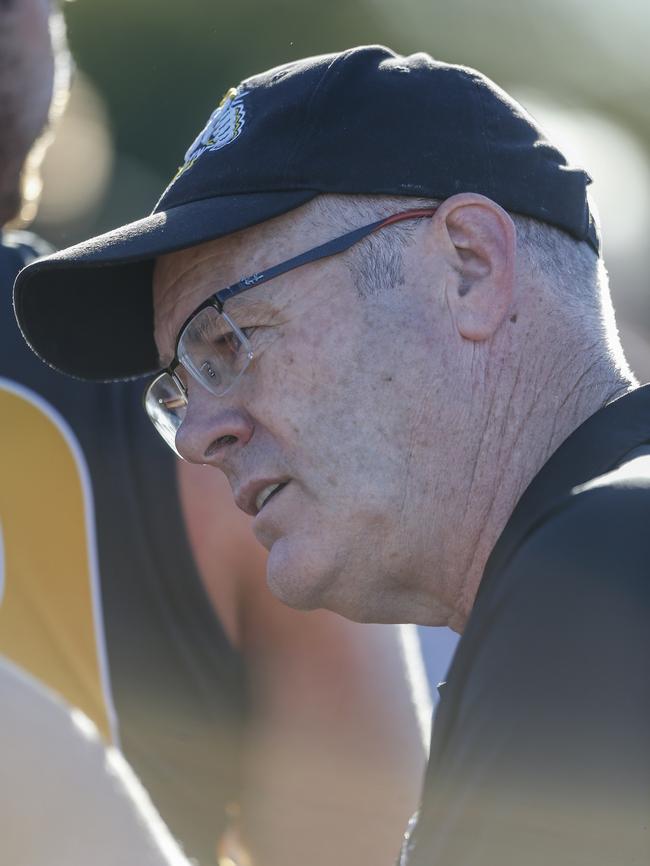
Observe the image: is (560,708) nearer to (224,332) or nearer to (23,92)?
(224,332)

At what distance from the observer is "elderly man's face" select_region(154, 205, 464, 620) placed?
6.76 ft

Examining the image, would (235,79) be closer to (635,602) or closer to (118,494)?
(118,494)

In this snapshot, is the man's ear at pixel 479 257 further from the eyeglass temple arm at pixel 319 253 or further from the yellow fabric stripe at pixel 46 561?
the yellow fabric stripe at pixel 46 561

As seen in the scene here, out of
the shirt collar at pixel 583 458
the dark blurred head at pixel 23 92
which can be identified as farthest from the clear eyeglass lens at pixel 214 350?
the dark blurred head at pixel 23 92

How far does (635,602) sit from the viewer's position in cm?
141

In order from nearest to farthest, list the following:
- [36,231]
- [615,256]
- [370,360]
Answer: [370,360]
[615,256]
[36,231]

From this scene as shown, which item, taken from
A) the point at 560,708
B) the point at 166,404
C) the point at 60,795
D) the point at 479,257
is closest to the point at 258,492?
the point at 166,404

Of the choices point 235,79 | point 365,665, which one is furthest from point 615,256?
point 365,665

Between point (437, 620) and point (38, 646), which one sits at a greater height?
point (437, 620)

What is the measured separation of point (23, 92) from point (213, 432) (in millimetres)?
1386

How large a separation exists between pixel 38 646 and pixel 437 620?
3.48 ft

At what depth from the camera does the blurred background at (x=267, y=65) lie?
14586mm

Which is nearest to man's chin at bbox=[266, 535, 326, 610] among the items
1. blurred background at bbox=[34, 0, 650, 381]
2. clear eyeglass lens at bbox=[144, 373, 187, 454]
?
clear eyeglass lens at bbox=[144, 373, 187, 454]

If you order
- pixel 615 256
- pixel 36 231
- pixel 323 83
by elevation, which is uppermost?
pixel 323 83
